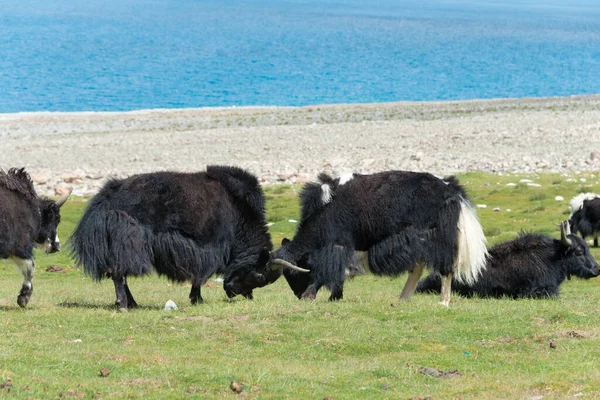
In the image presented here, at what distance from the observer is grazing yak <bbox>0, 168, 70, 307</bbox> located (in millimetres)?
10031

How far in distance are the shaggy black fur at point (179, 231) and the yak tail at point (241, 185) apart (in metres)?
0.01

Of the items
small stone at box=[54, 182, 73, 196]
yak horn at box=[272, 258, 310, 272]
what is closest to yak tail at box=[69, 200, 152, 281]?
yak horn at box=[272, 258, 310, 272]

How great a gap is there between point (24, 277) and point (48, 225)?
86 cm

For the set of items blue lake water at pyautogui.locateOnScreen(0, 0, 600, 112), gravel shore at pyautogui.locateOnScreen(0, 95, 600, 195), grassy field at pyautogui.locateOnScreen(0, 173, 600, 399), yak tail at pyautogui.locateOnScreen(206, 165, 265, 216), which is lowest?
blue lake water at pyautogui.locateOnScreen(0, 0, 600, 112)

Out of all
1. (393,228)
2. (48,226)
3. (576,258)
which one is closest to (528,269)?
(576,258)

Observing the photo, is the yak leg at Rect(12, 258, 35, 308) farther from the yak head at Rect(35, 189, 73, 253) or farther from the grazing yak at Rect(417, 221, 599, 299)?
the grazing yak at Rect(417, 221, 599, 299)

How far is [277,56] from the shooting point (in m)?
Answer: 91.2

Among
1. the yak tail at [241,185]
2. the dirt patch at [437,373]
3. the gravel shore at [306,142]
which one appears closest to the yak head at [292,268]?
the yak tail at [241,185]

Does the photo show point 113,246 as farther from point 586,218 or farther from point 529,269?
point 586,218

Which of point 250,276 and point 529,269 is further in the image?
point 529,269

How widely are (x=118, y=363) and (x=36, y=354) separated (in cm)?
74

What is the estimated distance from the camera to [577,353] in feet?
26.4

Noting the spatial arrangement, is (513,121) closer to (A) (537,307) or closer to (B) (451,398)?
(A) (537,307)

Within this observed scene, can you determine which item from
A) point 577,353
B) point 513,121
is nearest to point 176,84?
point 513,121
